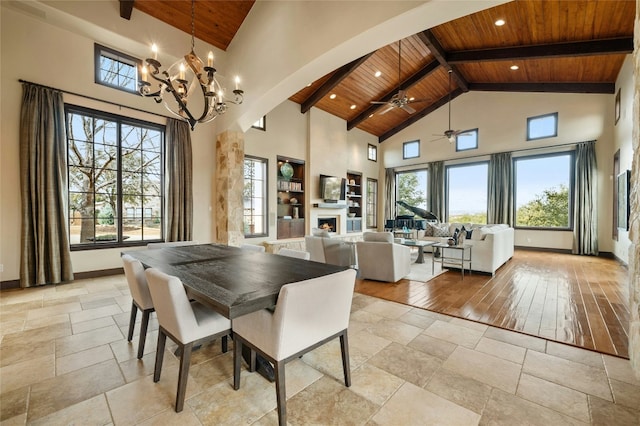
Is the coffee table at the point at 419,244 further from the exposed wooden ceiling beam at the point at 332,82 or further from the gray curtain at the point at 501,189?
the exposed wooden ceiling beam at the point at 332,82

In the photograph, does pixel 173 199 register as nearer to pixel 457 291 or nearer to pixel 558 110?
pixel 457 291

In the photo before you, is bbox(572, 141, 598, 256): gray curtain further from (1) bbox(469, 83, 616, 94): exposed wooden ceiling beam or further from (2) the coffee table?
(2) the coffee table

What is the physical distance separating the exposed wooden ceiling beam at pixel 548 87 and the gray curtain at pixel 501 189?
1805 millimetres

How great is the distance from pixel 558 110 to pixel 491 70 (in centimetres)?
218

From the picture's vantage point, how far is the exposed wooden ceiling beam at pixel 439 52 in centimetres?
571

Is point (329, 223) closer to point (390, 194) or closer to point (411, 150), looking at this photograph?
point (390, 194)

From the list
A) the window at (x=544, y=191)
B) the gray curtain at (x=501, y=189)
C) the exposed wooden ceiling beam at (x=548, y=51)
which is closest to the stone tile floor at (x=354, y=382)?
the exposed wooden ceiling beam at (x=548, y=51)

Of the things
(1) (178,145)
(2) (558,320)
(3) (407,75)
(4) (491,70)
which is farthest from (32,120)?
(4) (491,70)

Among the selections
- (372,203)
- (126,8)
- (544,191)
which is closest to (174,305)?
(126,8)

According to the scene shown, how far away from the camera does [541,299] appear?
3666 mm

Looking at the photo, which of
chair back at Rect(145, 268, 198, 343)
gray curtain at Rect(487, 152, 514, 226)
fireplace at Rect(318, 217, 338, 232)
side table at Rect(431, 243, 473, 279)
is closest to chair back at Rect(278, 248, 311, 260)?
chair back at Rect(145, 268, 198, 343)

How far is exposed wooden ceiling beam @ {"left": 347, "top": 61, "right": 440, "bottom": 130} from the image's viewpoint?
7269 millimetres

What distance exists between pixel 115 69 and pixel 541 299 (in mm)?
7866

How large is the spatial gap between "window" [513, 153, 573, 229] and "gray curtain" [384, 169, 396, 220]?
4.03m
